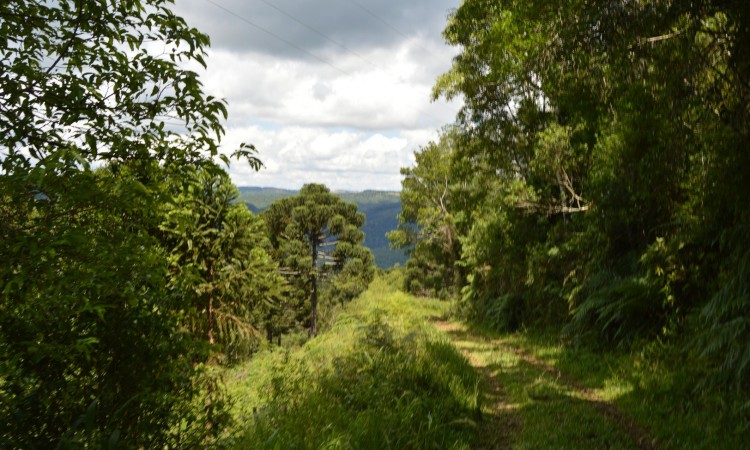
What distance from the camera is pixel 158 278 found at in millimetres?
3875

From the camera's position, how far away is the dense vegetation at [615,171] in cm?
648

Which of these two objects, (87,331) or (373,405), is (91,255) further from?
(373,405)

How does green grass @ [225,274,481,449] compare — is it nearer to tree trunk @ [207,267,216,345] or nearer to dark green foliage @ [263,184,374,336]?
tree trunk @ [207,267,216,345]

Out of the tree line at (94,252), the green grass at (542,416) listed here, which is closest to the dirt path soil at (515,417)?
the green grass at (542,416)

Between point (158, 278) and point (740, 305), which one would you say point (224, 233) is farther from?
point (740, 305)

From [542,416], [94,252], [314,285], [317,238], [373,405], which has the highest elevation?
[94,252]

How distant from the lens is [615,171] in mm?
10406

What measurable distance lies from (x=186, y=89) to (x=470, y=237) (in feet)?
59.7

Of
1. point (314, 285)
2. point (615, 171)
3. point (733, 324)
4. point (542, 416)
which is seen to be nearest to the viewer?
point (733, 324)

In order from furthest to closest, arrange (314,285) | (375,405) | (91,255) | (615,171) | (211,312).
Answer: (314,285)
(211,312)
(615,171)
(375,405)
(91,255)

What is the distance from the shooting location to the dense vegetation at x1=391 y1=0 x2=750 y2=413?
648 cm

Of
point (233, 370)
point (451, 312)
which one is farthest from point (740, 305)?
point (451, 312)

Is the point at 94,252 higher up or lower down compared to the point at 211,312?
higher up

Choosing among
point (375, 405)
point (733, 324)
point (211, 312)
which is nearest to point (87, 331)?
point (375, 405)
